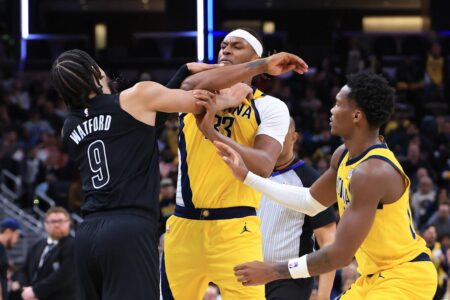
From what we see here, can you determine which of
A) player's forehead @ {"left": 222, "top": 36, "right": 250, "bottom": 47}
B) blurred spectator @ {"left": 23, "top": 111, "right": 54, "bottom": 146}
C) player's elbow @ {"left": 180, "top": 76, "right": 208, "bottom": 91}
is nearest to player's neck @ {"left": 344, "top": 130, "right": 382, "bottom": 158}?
player's elbow @ {"left": 180, "top": 76, "right": 208, "bottom": 91}

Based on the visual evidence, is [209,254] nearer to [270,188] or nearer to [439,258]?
[270,188]

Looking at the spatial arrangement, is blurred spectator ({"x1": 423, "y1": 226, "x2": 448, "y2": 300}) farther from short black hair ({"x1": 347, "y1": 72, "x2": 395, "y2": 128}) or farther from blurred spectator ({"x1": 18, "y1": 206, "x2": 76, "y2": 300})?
short black hair ({"x1": 347, "y1": 72, "x2": 395, "y2": 128})

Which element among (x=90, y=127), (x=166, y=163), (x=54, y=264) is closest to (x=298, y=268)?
(x=90, y=127)

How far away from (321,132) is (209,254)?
11963 millimetres

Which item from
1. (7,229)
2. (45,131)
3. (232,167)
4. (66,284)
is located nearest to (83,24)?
(45,131)

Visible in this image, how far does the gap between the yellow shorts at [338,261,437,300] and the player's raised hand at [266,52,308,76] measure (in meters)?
1.32

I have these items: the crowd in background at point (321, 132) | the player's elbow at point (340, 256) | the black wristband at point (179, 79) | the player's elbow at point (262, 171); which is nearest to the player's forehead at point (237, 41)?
the black wristband at point (179, 79)

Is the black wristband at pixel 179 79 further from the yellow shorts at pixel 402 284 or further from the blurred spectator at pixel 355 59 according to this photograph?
the blurred spectator at pixel 355 59

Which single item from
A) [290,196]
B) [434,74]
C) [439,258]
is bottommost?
[439,258]

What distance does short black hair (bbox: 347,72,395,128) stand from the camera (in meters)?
5.55

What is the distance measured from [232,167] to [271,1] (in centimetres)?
1944

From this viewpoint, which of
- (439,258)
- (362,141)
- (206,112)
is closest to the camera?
(362,141)

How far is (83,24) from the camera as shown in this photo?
26.2 m

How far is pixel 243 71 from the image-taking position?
595 centimetres
